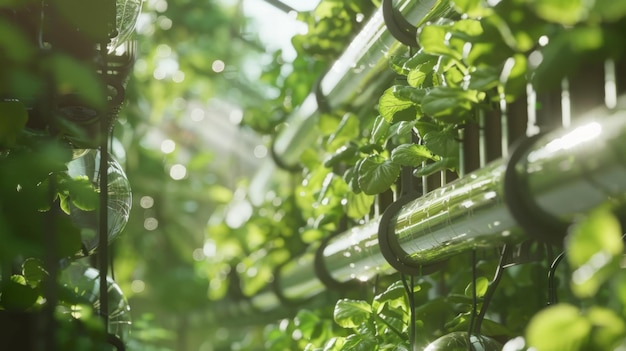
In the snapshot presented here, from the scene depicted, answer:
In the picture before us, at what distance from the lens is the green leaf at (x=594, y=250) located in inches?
24.8

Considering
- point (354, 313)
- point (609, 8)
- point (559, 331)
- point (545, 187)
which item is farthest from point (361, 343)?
point (609, 8)

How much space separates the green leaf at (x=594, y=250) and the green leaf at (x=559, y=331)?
0.04m

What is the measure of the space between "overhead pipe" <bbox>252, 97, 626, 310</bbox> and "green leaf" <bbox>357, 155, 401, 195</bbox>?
0.06m

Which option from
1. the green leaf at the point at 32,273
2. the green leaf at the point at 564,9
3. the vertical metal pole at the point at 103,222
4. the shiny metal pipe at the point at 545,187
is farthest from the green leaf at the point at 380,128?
the green leaf at the point at 564,9

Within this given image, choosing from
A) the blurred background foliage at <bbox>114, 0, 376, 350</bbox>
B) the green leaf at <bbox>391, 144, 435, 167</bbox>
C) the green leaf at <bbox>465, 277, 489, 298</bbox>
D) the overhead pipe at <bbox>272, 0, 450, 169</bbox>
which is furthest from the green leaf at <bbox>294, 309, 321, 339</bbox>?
the green leaf at <bbox>391, 144, 435, 167</bbox>

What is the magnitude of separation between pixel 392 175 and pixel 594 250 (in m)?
0.75

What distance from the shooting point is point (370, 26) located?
1695mm

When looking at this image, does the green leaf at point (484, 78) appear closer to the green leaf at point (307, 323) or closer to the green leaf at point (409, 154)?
the green leaf at point (409, 154)

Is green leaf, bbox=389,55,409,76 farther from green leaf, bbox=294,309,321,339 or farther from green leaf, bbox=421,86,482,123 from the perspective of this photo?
green leaf, bbox=294,309,321,339

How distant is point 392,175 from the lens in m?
1.37

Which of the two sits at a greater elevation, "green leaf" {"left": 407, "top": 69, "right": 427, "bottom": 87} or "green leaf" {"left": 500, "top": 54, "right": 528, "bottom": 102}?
"green leaf" {"left": 500, "top": 54, "right": 528, "bottom": 102}

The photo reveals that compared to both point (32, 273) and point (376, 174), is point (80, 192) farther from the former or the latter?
point (376, 174)

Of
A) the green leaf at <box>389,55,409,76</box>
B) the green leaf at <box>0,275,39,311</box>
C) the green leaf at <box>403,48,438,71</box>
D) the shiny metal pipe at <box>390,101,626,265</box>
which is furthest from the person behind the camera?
the green leaf at <box>389,55,409,76</box>

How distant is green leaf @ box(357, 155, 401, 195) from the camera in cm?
137
